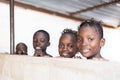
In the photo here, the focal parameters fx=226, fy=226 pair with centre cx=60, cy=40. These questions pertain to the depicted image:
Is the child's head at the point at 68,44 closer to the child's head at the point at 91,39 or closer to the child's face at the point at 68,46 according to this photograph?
the child's face at the point at 68,46

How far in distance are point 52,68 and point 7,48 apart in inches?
133

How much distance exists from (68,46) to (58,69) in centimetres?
72

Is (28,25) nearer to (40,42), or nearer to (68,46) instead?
(40,42)

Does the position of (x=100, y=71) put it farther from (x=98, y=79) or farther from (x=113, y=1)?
(x=113, y=1)

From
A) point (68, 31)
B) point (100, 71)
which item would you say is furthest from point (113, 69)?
point (68, 31)

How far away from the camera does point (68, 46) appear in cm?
149

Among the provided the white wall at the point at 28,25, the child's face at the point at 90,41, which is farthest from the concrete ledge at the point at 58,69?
the white wall at the point at 28,25

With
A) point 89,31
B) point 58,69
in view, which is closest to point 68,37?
point 89,31

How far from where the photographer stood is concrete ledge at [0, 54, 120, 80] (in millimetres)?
602

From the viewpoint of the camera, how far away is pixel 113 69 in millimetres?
585

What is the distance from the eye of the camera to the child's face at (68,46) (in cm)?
146

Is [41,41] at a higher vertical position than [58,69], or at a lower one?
higher

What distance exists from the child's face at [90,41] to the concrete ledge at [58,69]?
0.31 metres

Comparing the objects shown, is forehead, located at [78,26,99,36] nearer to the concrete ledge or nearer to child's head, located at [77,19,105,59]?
child's head, located at [77,19,105,59]
